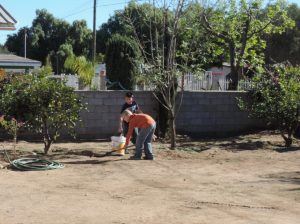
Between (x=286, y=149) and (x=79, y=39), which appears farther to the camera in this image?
(x=79, y=39)

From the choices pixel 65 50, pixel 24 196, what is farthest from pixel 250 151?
pixel 65 50

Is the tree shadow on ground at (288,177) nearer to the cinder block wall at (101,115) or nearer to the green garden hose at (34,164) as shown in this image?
the green garden hose at (34,164)

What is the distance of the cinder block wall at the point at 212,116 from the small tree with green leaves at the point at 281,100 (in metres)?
1.06

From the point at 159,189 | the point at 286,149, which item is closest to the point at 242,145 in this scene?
the point at 286,149

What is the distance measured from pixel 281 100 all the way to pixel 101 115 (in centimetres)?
515

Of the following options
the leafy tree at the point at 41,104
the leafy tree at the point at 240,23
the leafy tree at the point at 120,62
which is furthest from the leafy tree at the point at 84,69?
the leafy tree at the point at 41,104

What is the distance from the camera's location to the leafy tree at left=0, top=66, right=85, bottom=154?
12445 mm

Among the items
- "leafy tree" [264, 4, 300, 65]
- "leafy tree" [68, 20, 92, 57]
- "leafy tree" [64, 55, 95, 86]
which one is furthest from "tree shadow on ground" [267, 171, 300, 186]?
"leafy tree" [68, 20, 92, 57]

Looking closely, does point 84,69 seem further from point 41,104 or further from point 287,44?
point 287,44

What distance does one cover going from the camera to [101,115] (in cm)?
1609

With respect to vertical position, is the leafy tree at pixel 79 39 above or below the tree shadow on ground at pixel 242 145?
above

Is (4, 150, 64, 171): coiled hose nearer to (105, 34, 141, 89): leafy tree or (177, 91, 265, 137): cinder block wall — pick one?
(177, 91, 265, 137): cinder block wall

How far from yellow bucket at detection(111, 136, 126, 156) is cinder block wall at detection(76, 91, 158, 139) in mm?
2960

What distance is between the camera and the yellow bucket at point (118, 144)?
1291 cm
